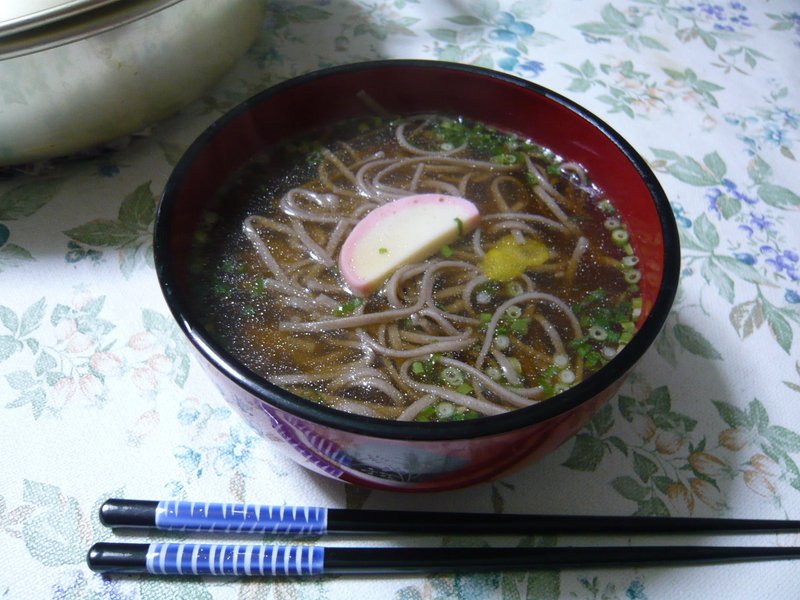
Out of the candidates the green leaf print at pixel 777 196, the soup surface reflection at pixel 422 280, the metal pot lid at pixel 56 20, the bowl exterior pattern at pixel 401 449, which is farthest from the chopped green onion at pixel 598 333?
the metal pot lid at pixel 56 20

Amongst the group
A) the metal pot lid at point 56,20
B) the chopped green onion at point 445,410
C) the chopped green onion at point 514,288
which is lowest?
the chopped green onion at point 445,410

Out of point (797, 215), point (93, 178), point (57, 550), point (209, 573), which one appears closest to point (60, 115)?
point (93, 178)

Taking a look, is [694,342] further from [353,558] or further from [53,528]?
[53,528]

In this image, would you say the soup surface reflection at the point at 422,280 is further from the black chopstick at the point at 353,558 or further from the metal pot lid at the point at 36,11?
the metal pot lid at the point at 36,11

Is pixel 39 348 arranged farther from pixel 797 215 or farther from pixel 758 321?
pixel 797 215

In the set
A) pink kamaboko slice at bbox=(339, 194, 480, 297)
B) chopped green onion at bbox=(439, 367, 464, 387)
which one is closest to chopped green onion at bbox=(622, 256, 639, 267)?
pink kamaboko slice at bbox=(339, 194, 480, 297)

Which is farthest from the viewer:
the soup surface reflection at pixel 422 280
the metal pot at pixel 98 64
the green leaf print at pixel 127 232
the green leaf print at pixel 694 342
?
the green leaf print at pixel 127 232
